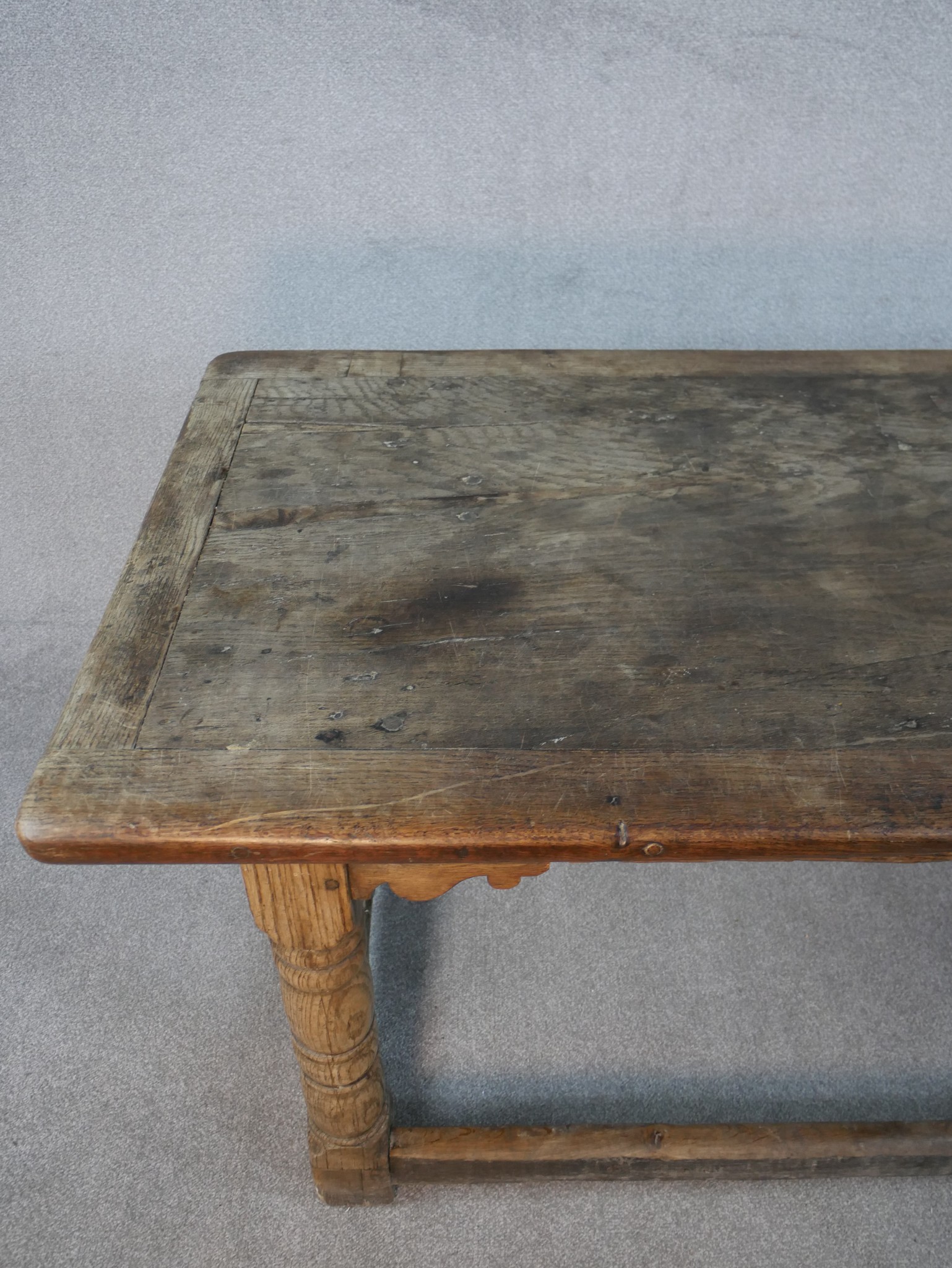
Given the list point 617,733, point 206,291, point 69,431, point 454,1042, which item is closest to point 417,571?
point 617,733

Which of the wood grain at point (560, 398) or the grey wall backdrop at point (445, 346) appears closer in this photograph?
the grey wall backdrop at point (445, 346)

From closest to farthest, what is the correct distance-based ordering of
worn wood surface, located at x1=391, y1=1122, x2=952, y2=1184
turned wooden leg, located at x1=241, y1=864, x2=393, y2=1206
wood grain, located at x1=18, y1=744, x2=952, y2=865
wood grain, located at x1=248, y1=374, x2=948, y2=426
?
1. wood grain, located at x1=18, y1=744, x2=952, y2=865
2. turned wooden leg, located at x1=241, y1=864, x2=393, y2=1206
3. worn wood surface, located at x1=391, y1=1122, x2=952, y2=1184
4. wood grain, located at x1=248, y1=374, x2=948, y2=426

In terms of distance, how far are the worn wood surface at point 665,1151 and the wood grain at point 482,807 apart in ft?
1.48

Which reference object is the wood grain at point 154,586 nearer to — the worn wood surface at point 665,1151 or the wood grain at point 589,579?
the wood grain at point 589,579

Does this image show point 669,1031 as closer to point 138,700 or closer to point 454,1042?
point 454,1042

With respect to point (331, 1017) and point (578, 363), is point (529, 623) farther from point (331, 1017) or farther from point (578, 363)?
point (578, 363)

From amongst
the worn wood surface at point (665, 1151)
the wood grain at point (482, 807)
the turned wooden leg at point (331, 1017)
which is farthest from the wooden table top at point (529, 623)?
the worn wood surface at point (665, 1151)

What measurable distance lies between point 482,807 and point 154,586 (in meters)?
0.46

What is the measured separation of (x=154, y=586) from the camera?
1.12 m

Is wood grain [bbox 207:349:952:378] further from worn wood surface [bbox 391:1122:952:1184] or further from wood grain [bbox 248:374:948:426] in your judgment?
worn wood surface [bbox 391:1122:952:1184]

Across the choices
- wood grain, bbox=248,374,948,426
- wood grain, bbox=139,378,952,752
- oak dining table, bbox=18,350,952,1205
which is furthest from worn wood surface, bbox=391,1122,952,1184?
wood grain, bbox=248,374,948,426

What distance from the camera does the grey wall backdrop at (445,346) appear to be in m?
1.22

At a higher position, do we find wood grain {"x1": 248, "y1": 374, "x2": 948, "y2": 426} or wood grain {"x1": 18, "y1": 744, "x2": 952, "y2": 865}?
wood grain {"x1": 248, "y1": 374, "x2": 948, "y2": 426}

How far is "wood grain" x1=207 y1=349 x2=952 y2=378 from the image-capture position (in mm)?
1492
